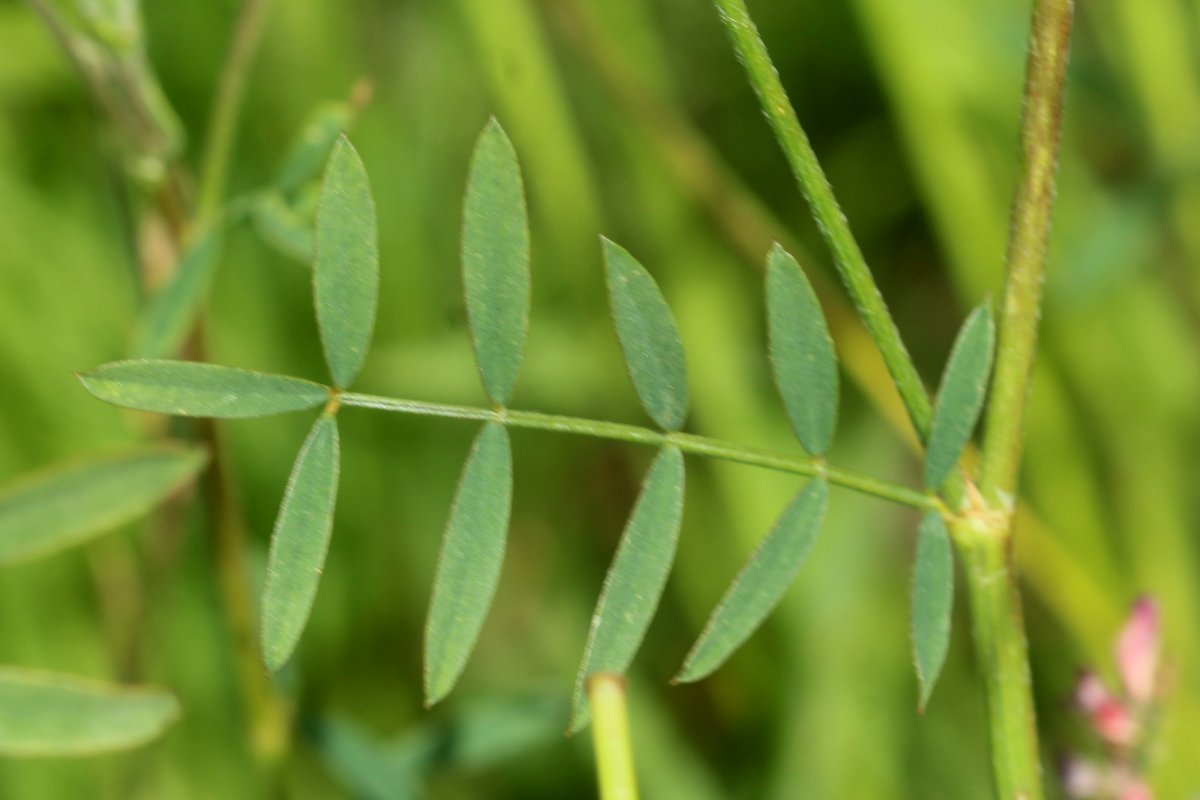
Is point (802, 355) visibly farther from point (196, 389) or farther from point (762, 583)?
point (196, 389)

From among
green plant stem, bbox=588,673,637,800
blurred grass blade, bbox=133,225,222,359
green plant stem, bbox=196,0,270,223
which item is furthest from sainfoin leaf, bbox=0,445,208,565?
green plant stem, bbox=588,673,637,800

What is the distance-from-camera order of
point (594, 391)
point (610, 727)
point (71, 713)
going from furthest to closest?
point (594, 391) → point (71, 713) → point (610, 727)

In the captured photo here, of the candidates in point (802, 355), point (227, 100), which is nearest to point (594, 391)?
point (227, 100)

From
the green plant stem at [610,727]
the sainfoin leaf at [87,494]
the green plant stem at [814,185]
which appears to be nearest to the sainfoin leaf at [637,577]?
the green plant stem at [610,727]

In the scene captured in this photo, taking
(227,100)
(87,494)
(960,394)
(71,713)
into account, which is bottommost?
(71,713)

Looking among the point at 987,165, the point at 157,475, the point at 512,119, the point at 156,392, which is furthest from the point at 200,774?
the point at 987,165

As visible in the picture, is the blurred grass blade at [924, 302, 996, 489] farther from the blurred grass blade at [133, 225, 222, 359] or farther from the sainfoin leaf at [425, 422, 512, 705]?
the blurred grass blade at [133, 225, 222, 359]
